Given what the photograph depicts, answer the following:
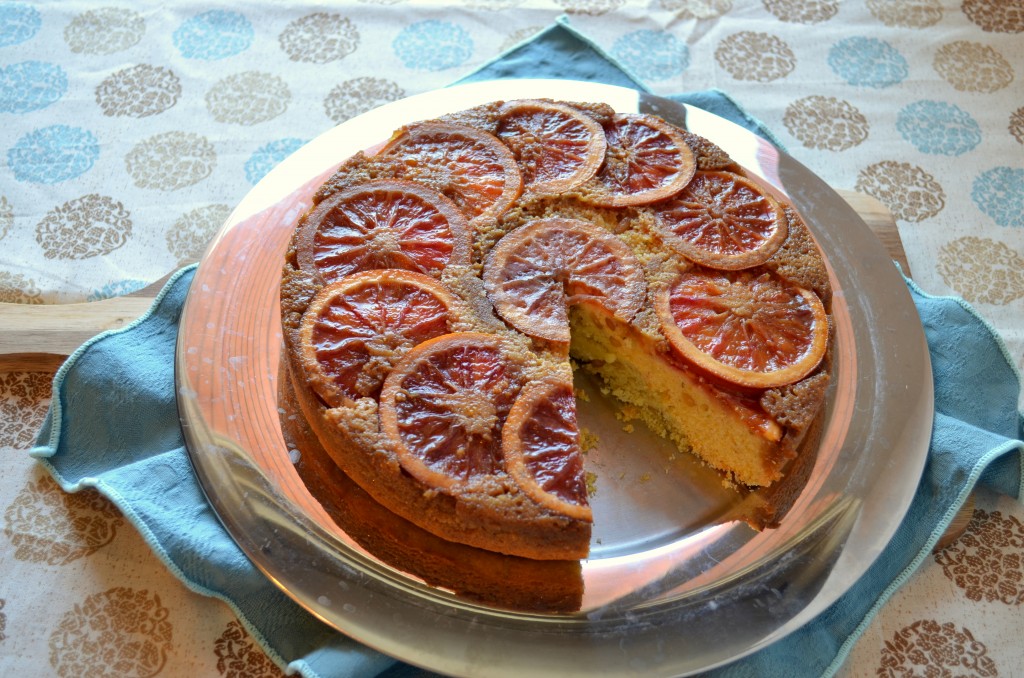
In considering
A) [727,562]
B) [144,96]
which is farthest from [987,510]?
[144,96]

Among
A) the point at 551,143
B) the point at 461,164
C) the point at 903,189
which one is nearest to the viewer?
the point at 461,164

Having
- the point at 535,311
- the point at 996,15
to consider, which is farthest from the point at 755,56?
the point at 535,311

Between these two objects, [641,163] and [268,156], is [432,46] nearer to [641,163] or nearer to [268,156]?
[268,156]

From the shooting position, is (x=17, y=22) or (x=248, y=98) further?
(x=17, y=22)

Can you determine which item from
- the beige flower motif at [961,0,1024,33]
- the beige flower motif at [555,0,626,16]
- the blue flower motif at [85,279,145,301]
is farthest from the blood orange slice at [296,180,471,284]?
the beige flower motif at [961,0,1024,33]

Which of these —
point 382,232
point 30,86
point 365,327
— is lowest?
point 30,86

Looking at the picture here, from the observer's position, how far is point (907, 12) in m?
5.93

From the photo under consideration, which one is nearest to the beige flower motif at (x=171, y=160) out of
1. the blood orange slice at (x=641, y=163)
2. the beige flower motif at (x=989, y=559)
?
the blood orange slice at (x=641, y=163)

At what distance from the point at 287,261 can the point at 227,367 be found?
50 cm

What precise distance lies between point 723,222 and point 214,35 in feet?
11.8

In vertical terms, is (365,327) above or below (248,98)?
above

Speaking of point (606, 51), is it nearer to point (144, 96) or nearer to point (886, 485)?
point (144, 96)

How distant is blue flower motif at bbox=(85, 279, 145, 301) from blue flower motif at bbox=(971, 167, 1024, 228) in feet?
14.9

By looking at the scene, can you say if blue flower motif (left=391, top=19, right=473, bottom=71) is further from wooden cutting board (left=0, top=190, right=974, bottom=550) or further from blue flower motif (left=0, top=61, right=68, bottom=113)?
wooden cutting board (left=0, top=190, right=974, bottom=550)
